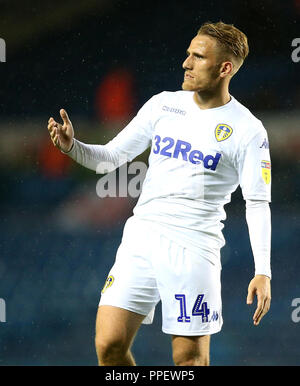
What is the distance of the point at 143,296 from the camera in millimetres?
3057

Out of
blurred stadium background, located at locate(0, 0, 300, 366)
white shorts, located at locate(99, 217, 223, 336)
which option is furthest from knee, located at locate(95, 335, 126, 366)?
blurred stadium background, located at locate(0, 0, 300, 366)

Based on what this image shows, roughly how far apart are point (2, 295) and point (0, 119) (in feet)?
3.48

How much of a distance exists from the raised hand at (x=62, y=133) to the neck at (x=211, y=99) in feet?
1.80

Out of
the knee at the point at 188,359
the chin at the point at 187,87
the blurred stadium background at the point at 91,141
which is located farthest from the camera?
the blurred stadium background at the point at 91,141

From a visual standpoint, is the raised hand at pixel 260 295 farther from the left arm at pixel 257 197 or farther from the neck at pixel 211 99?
the neck at pixel 211 99

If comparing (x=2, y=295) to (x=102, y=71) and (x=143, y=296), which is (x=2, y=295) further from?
(x=143, y=296)

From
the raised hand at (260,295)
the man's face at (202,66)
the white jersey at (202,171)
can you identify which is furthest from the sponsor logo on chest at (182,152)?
the raised hand at (260,295)

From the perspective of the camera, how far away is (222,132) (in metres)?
3.11

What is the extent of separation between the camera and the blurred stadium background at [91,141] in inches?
186

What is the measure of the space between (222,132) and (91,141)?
1.80 m

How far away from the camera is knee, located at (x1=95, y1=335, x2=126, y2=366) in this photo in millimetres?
3004

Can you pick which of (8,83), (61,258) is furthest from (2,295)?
(8,83)

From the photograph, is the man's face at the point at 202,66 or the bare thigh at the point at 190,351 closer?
the bare thigh at the point at 190,351

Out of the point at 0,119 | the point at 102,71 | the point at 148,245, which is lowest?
the point at 148,245
